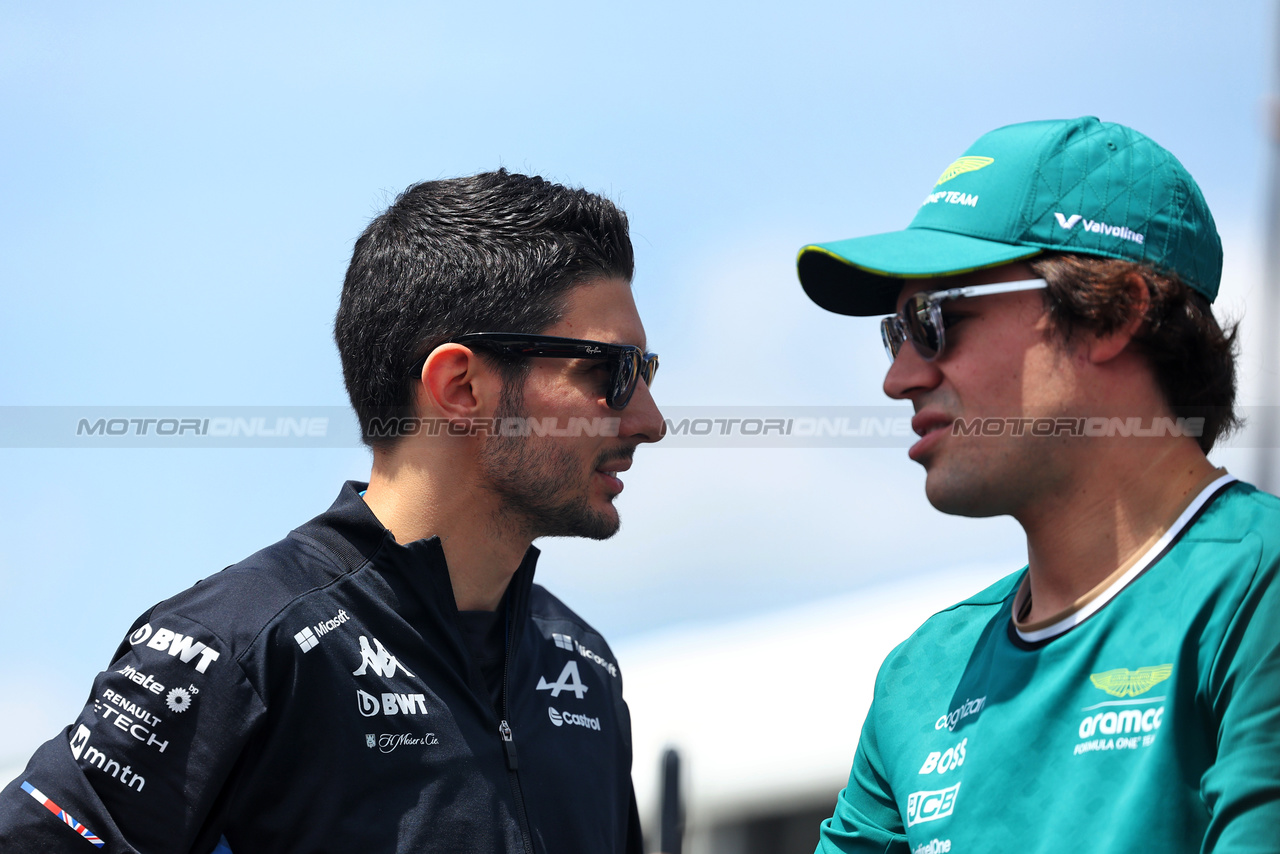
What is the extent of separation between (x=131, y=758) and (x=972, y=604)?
2.07 meters

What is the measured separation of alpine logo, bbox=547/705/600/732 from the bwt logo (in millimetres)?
1071

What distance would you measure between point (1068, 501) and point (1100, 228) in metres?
0.61

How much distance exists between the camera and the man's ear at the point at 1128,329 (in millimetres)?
2422

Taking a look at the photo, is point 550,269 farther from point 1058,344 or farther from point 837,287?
point 1058,344

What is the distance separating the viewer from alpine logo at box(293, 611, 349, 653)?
113 inches

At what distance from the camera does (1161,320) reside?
7.97ft

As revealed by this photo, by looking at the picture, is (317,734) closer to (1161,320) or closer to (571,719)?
(571,719)

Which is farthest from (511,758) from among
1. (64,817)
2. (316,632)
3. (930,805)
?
(930,805)

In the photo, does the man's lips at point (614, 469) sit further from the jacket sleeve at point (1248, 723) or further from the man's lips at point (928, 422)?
A: the jacket sleeve at point (1248, 723)

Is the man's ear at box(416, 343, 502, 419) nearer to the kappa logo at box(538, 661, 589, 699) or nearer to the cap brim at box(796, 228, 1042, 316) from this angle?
the kappa logo at box(538, 661, 589, 699)

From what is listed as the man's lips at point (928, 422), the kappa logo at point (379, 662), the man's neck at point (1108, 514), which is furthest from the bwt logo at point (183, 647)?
the man's neck at point (1108, 514)

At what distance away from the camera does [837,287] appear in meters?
2.89

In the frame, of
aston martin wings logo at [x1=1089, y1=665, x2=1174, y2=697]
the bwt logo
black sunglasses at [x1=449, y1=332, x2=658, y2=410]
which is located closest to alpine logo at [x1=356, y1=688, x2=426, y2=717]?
the bwt logo

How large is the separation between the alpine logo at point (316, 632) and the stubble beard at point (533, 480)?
1.94 ft
